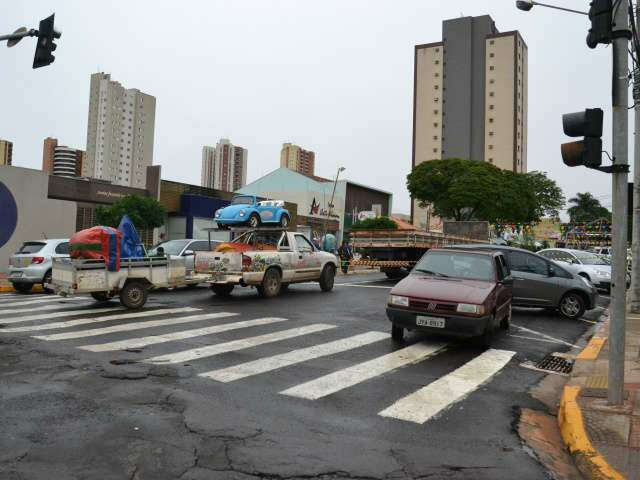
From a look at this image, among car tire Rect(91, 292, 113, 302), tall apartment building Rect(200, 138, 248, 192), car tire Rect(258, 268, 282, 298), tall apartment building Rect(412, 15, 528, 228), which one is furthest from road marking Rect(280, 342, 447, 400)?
tall apartment building Rect(412, 15, 528, 228)

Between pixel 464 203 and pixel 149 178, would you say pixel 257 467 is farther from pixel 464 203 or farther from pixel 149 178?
pixel 464 203

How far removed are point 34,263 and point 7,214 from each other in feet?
34.3

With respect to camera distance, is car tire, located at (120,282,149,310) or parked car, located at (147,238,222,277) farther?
parked car, located at (147,238,222,277)

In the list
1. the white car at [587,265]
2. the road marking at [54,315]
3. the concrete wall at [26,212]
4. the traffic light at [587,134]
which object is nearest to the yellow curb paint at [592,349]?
the traffic light at [587,134]

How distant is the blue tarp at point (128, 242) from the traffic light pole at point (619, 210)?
10000 mm

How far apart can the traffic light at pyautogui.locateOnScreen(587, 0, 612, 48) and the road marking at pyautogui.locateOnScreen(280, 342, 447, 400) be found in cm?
465

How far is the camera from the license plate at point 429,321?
27.4ft

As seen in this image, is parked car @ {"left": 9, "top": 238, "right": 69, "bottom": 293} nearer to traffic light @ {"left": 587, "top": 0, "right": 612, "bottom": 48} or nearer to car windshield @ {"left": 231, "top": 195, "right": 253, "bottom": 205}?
car windshield @ {"left": 231, "top": 195, "right": 253, "bottom": 205}

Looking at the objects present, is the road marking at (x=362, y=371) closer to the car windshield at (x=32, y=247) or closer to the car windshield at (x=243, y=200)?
the car windshield at (x=243, y=200)

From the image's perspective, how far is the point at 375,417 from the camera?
5332 mm

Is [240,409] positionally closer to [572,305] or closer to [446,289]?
[446,289]

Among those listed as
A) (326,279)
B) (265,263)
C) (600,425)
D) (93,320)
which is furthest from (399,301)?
(326,279)

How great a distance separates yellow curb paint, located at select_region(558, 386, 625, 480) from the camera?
4.13 metres

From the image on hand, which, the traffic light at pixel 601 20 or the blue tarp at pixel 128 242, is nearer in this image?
the traffic light at pixel 601 20
